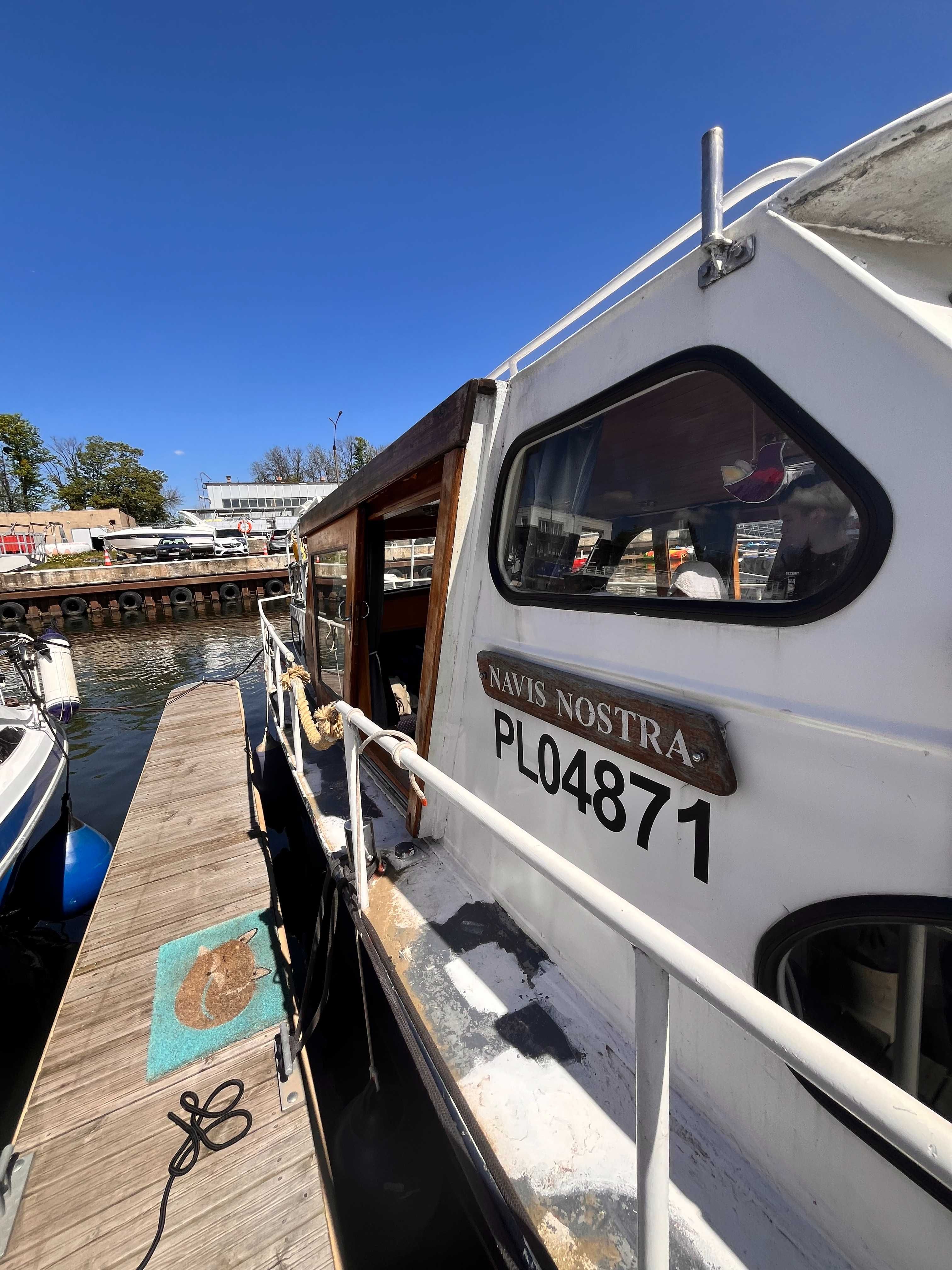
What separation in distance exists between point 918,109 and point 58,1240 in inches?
146

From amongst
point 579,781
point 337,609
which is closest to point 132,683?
point 337,609

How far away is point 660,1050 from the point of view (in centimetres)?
88

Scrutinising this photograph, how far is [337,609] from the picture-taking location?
4422 mm

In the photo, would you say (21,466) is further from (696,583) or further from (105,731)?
(696,583)

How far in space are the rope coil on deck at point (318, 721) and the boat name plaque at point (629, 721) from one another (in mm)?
1869

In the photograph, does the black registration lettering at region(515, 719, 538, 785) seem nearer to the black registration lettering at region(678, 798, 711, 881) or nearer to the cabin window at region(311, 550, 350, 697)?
the black registration lettering at region(678, 798, 711, 881)

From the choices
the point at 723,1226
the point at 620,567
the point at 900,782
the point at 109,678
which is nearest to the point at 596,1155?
the point at 723,1226

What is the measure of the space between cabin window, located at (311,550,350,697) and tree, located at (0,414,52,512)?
188 feet

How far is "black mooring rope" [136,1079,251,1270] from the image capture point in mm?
1963

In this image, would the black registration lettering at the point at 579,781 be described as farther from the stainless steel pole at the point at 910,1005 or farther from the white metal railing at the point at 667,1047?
the stainless steel pole at the point at 910,1005

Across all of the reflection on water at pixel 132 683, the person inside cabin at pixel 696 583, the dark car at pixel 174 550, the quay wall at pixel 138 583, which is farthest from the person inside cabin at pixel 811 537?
the dark car at pixel 174 550

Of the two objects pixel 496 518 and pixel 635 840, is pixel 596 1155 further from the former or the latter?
pixel 496 518

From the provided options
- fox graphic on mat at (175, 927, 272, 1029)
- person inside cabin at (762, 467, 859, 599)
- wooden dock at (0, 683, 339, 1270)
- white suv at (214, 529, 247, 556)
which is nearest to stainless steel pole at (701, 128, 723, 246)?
person inside cabin at (762, 467, 859, 599)

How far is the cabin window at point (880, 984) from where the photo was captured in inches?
39.2
